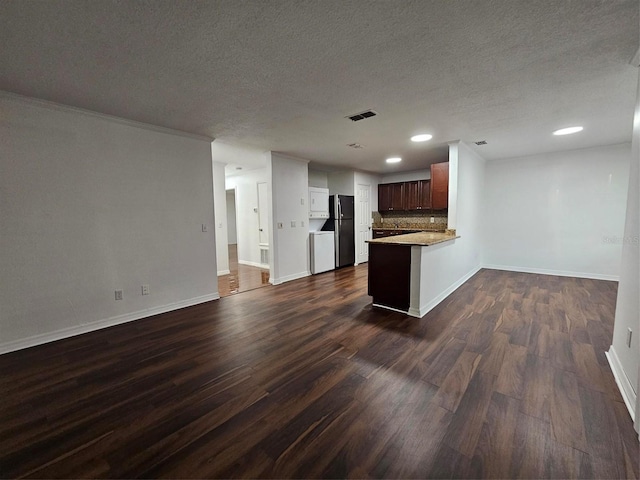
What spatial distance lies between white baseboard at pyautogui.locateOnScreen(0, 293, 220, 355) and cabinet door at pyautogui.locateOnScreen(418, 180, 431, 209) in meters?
5.21

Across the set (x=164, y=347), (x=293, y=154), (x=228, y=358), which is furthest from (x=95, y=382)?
(x=293, y=154)

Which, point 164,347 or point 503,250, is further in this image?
point 503,250

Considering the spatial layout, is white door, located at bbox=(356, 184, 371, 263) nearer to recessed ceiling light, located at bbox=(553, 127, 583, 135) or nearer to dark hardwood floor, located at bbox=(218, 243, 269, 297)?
dark hardwood floor, located at bbox=(218, 243, 269, 297)

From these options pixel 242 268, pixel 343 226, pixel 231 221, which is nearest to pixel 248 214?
pixel 242 268

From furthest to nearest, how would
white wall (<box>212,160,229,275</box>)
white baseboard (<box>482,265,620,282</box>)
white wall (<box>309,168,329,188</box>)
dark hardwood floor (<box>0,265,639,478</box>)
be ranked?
1. white wall (<box>309,168,329,188</box>)
2. white wall (<box>212,160,229,275</box>)
3. white baseboard (<box>482,265,620,282</box>)
4. dark hardwood floor (<box>0,265,639,478</box>)

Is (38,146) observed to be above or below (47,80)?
below

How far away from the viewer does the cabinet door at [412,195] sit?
21.8ft

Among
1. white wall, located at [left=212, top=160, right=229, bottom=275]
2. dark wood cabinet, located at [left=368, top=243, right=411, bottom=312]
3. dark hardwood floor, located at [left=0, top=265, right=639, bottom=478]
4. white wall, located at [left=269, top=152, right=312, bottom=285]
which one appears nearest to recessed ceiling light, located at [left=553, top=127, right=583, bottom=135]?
dark hardwood floor, located at [left=0, top=265, right=639, bottom=478]

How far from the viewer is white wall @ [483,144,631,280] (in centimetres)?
483

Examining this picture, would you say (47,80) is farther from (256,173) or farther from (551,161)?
(551,161)

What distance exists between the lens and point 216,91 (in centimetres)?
246

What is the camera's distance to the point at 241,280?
17.6 ft

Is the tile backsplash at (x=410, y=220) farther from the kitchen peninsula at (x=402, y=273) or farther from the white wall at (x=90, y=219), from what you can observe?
the white wall at (x=90, y=219)

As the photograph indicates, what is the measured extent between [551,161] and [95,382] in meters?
7.57
